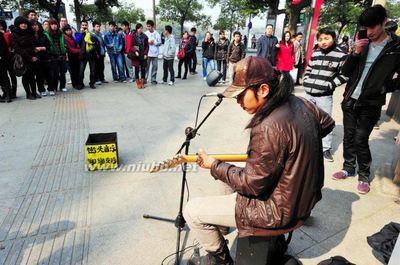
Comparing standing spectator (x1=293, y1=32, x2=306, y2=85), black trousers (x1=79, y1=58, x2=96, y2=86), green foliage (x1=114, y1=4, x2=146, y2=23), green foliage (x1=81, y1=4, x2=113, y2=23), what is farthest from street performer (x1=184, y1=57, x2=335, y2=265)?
green foliage (x1=114, y1=4, x2=146, y2=23)

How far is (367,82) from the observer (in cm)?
301

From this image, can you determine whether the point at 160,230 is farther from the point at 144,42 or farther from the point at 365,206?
the point at 144,42

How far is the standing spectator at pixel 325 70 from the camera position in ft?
12.0

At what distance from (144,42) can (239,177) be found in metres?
8.04

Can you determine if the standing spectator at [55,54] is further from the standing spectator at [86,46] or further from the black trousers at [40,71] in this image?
the standing spectator at [86,46]

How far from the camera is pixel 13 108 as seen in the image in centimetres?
649

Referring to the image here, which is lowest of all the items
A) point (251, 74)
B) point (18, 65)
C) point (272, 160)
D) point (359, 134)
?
point (359, 134)

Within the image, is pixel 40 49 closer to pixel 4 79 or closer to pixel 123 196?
pixel 4 79

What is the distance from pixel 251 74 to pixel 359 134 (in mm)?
2224

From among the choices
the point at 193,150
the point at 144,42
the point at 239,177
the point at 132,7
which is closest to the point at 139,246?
the point at 239,177

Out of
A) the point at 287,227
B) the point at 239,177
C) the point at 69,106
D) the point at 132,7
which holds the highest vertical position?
the point at 132,7

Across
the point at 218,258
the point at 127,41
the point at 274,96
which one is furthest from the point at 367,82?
the point at 127,41

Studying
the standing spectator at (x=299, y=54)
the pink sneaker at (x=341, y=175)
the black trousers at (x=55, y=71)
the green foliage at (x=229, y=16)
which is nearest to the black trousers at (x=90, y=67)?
the black trousers at (x=55, y=71)

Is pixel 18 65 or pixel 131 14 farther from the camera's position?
pixel 131 14
